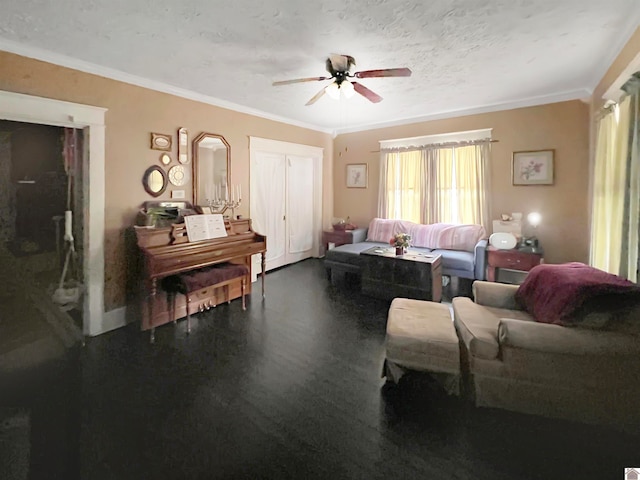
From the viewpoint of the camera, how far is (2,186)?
2.93 meters

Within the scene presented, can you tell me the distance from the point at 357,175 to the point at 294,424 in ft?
16.5

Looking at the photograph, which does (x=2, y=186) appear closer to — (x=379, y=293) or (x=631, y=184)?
(x=379, y=293)

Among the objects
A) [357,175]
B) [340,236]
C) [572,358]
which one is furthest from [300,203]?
[572,358]

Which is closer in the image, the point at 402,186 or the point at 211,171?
the point at 211,171

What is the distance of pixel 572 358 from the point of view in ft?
5.59

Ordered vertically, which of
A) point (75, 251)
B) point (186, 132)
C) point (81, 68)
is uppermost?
point (81, 68)

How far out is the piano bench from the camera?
307 cm

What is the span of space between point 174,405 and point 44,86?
9.46ft

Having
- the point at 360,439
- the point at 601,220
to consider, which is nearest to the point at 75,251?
the point at 360,439

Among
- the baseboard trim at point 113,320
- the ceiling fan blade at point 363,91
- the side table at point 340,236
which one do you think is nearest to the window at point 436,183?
the side table at point 340,236

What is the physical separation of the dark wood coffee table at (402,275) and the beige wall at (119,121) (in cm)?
257

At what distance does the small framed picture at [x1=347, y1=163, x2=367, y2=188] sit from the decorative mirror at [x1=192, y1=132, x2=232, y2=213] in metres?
2.67

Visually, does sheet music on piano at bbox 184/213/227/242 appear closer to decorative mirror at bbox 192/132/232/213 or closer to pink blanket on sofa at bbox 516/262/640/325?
decorative mirror at bbox 192/132/232/213

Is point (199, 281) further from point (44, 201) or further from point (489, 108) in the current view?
point (489, 108)
